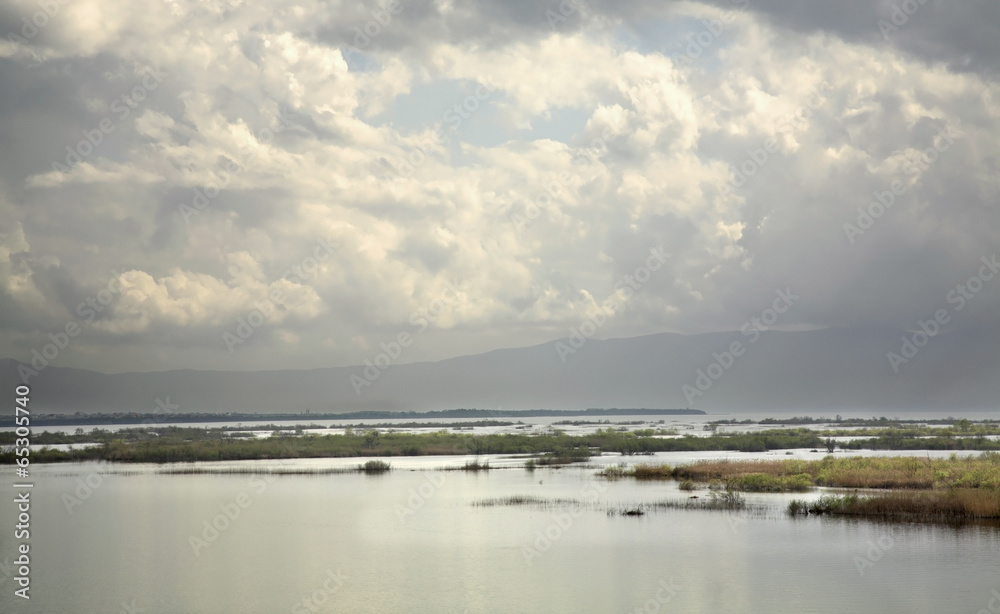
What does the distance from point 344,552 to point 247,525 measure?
8.56m

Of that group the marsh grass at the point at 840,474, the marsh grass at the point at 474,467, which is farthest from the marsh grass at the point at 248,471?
the marsh grass at the point at 840,474

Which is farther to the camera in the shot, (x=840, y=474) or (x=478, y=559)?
(x=840, y=474)

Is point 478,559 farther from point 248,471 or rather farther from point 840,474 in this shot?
point 248,471

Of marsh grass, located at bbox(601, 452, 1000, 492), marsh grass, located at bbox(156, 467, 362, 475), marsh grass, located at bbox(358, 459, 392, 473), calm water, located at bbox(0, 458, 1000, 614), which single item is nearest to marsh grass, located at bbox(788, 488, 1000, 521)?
calm water, located at bbox(0, 458, 1000, 614)

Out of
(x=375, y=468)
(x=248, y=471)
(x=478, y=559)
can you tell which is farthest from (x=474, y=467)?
(x=478, y=559)

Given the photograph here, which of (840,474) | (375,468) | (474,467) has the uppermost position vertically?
(840,474)

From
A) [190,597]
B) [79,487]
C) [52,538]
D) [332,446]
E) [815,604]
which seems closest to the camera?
[815,604]

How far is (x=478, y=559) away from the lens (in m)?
27.3

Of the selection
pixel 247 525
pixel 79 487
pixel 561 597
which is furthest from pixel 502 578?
pixel 79 487

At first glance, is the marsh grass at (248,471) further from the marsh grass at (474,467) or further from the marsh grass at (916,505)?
the marsh grass at (916,505)

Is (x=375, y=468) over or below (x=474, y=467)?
over

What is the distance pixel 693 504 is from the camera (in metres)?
38.5

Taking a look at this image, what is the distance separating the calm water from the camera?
22.2 metres

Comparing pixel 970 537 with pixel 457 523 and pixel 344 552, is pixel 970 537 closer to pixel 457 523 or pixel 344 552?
pixel 457 523
